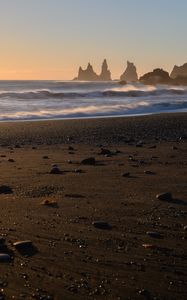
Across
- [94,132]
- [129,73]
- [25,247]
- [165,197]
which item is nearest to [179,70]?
[129,73]

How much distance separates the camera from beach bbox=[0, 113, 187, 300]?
3.66m

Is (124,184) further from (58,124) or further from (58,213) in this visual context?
(58,124)

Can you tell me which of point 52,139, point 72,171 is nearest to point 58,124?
point 52,139

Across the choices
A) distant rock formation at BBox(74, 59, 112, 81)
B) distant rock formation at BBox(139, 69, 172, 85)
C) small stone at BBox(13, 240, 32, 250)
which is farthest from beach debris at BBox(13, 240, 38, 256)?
distant rock formation at BBox(74, 59, 112, 81)

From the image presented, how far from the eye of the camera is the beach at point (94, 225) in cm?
366

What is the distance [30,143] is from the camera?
12.6 metres

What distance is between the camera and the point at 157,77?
330 ft

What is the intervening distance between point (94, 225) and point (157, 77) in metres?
97.1

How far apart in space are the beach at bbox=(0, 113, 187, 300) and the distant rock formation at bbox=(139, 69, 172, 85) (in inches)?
3493

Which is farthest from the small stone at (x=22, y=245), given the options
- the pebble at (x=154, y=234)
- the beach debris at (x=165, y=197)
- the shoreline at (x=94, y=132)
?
the shoreline at (x=94, y=132)

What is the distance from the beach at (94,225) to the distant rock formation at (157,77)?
291ft

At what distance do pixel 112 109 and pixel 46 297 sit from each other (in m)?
22.4

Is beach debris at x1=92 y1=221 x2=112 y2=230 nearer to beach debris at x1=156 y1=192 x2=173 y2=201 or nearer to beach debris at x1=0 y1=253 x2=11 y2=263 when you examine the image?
beach debris at x1=0 y1=253 x2=11 y2=263

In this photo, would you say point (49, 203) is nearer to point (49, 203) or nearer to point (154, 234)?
point (49, 203)
